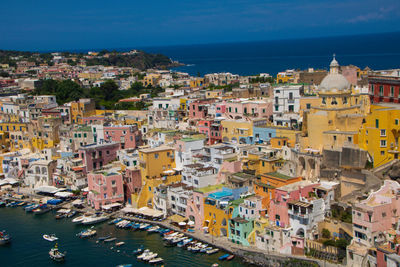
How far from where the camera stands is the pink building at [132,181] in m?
42.8

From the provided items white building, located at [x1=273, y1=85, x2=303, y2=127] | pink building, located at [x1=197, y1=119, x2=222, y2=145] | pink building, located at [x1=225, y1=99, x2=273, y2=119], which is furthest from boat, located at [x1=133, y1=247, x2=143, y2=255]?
pink building, located at [x1=225, y1=99, x2=273, y2=119]

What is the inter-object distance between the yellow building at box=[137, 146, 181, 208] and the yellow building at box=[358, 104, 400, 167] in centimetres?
1534

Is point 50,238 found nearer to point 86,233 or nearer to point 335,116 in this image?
point 86,233

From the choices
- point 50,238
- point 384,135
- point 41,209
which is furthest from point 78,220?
point 384,135

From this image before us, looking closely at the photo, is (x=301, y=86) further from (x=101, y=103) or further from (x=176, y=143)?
(x=101, y=103)

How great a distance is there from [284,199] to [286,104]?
15.4m

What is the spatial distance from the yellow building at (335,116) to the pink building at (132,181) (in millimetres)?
13781

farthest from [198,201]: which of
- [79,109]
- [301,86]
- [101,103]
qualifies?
[101,103]

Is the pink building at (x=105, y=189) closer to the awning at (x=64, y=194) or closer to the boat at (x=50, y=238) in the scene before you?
the awning at (x=64, y=194)

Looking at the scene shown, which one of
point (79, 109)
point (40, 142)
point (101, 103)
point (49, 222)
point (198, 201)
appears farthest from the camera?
point (101, 103)

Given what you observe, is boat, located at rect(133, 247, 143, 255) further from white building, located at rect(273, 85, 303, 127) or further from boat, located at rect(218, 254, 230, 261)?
white building, located at rect(273, 85, 303, 127)

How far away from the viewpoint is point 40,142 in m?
56.0

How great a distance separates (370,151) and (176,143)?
16.2m

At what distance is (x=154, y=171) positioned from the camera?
1667 inches
